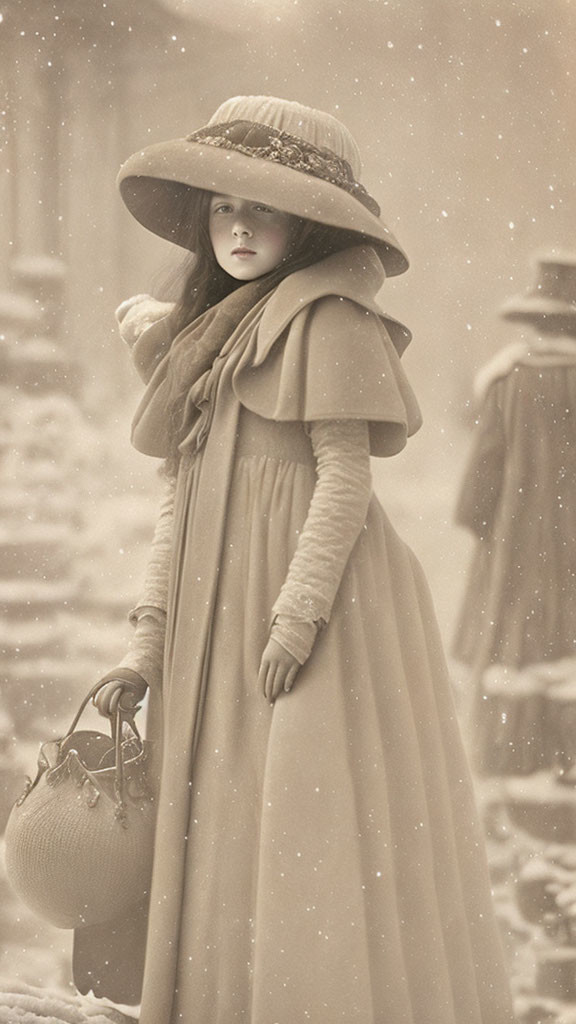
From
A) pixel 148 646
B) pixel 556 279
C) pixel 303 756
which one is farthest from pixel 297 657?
pixel 556 279

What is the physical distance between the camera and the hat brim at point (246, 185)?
151 centimetres

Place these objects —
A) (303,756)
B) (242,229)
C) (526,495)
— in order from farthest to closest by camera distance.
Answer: (526,495) < (242,229) < (303,756)

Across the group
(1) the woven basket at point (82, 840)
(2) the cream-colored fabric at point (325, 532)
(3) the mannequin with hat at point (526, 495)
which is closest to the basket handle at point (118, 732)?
(1) the woven basket at point (82, 840)

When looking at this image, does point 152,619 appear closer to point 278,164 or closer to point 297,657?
point 297,657

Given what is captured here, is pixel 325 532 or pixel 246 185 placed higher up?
pixel 246 185

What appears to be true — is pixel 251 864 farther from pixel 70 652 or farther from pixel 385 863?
pixel 70 652

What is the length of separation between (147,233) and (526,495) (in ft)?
2.09

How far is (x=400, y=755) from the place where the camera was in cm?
154

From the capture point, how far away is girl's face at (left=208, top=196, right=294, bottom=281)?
62.1 inches

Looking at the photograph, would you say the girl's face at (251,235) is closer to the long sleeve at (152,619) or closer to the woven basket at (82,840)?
the long sleeve at (152,619)

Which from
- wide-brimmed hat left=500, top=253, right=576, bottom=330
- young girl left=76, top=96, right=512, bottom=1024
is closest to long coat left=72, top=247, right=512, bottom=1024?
young girl left=76, top=96, right=512, bottom=1024

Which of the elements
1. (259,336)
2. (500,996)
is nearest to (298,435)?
(259,336)

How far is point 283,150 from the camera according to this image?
5.04 feet

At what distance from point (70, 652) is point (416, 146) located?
84 centimetres
